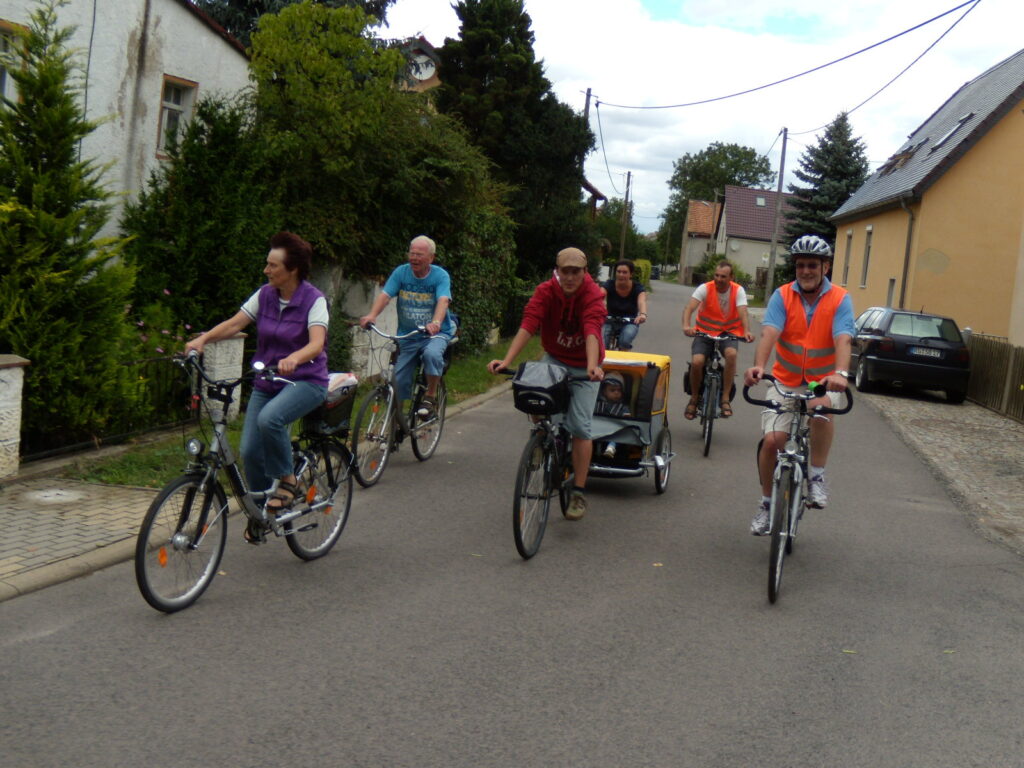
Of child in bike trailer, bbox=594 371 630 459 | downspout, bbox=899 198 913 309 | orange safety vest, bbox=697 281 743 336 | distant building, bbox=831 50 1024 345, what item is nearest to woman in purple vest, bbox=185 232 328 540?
child in bike trailer, bbox=594 371 630 459

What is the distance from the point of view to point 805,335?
6660mm

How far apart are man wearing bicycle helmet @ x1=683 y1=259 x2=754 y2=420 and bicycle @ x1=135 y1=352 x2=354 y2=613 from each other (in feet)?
18.6

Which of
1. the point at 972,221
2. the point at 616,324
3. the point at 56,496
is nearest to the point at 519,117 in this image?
the point at 972,221

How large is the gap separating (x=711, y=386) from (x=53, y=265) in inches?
238

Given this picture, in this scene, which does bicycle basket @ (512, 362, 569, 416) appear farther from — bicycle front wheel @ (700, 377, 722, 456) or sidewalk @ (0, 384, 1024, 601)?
bicycle front wheel @ (700, 377, 722, 456)

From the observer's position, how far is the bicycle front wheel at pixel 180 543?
496cm

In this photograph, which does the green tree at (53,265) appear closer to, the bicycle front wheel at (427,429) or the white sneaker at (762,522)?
the bicycle front wheel at (427,429)

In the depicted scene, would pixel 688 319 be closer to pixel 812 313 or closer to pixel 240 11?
pixel 812 313

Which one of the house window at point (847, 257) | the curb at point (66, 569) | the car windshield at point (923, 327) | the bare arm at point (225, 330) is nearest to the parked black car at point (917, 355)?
the car windshield at point (923, 327)

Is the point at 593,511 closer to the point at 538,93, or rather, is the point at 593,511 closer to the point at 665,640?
the point at 665,640

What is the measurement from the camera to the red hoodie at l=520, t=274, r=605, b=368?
7098 millimetres

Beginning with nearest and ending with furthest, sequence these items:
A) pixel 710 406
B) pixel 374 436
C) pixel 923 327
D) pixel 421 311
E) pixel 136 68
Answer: pixel 374 436 → pixel 421 311 → pixel 710 406 → pixel 136 68 → pixel 923 327

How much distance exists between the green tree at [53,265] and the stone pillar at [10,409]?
0.36 m

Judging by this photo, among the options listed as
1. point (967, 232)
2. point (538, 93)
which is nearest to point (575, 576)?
point (538, 93)
